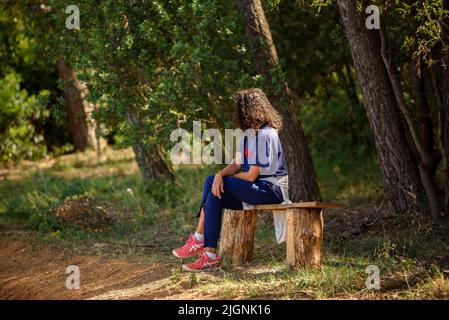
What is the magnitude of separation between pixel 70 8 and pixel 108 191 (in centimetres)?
349

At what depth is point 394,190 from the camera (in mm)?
8180

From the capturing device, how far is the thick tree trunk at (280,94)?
8.78 metres

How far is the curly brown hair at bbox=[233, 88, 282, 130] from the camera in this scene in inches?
257

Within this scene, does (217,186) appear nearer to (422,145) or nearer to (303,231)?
(303,231)

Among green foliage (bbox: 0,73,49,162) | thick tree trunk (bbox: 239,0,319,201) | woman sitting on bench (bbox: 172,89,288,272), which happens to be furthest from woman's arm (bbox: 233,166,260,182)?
green foliage (bbox: 0,73,49,162)

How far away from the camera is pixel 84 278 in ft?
23.0

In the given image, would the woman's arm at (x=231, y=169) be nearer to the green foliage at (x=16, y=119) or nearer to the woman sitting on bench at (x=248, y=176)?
the woman sitting on bench at (x=248, y=176)

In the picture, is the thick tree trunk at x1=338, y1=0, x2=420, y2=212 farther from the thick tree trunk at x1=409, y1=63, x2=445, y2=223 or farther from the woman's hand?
the woman's hand

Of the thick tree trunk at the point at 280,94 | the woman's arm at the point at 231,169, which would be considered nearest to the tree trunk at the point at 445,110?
the thick tree trunk at the point at 280,94

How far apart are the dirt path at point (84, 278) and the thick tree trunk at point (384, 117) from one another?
2690 mm

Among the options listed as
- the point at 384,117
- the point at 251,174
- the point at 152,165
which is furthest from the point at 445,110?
the point at 152,165

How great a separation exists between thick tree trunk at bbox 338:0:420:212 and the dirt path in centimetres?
269

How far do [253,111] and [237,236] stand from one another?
112 cm
